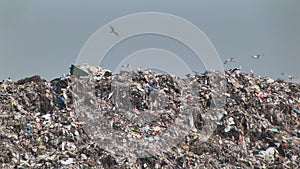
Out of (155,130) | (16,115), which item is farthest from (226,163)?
(16,115)

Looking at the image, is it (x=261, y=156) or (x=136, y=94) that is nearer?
(x=261, y=156)

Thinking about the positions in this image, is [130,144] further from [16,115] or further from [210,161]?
[16,115]

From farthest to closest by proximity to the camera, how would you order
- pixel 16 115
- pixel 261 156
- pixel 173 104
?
pixel 173 104
pixel 16 115
pixel 261 156

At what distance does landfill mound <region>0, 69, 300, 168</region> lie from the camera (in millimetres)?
8258

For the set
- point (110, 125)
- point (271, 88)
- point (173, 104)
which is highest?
point (271, 88)

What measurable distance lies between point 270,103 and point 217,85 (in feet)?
4.05

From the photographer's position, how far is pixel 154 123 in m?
9.45

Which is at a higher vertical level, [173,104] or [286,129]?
[173,104]

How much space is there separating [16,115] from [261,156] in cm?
491

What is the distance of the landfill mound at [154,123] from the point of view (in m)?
8.26

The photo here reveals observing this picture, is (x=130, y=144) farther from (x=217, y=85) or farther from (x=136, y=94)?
(x=217, y=85)

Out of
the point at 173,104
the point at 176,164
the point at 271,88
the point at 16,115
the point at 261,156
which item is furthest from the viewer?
the point at 271,88

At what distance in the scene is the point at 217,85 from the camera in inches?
417

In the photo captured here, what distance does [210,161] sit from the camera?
8.38 m
